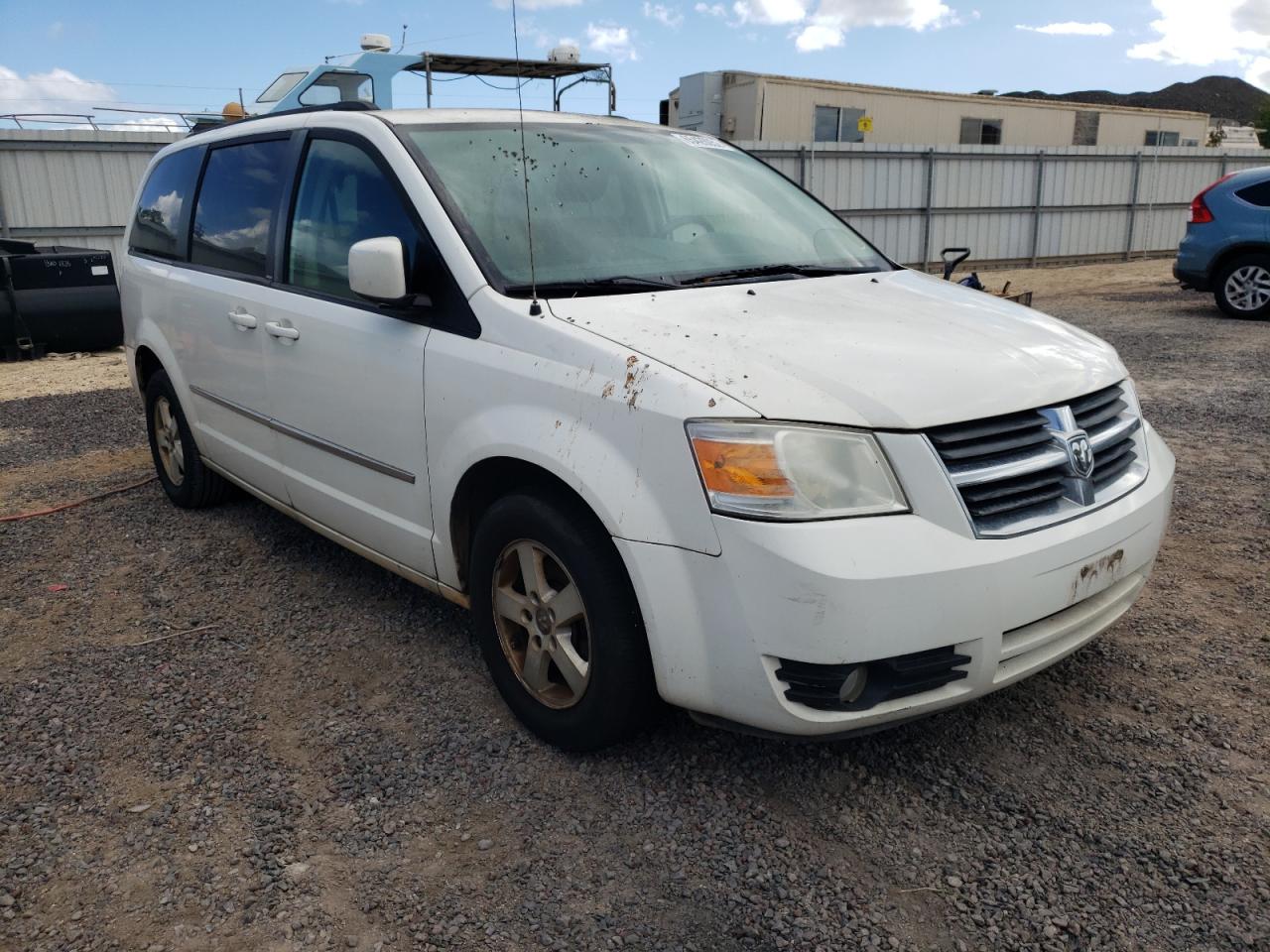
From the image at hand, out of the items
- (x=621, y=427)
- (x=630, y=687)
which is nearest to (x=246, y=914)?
(x=630, y=687)

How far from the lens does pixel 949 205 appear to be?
19344mm

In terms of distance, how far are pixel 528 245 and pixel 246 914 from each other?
6.14 feet

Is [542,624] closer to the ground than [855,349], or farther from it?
closer to the ground

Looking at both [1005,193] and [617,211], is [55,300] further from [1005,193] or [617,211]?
[1005,193]

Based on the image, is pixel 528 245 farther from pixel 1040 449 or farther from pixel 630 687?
pixel 1040 449

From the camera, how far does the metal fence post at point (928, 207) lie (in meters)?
19.0

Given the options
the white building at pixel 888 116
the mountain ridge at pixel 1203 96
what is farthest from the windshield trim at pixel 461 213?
the mountain ridge at pixel 1203 96

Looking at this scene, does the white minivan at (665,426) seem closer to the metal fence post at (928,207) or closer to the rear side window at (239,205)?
the rear side window at (239,205)

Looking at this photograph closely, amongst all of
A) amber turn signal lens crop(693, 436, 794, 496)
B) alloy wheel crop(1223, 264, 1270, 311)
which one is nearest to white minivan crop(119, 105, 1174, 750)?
amber turn signal lens crop(693, 436, 794, 496)

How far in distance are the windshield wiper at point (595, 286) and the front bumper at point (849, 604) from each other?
2.74ft

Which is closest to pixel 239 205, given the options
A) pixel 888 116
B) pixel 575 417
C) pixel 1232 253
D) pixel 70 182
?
pixel 575 417

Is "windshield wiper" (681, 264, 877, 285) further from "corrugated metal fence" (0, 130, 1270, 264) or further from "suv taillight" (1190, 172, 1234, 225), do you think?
"corrugated metal fence" (0, 130, 1270, 264)

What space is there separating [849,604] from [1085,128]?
27.9m

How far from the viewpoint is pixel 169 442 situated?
527cm
